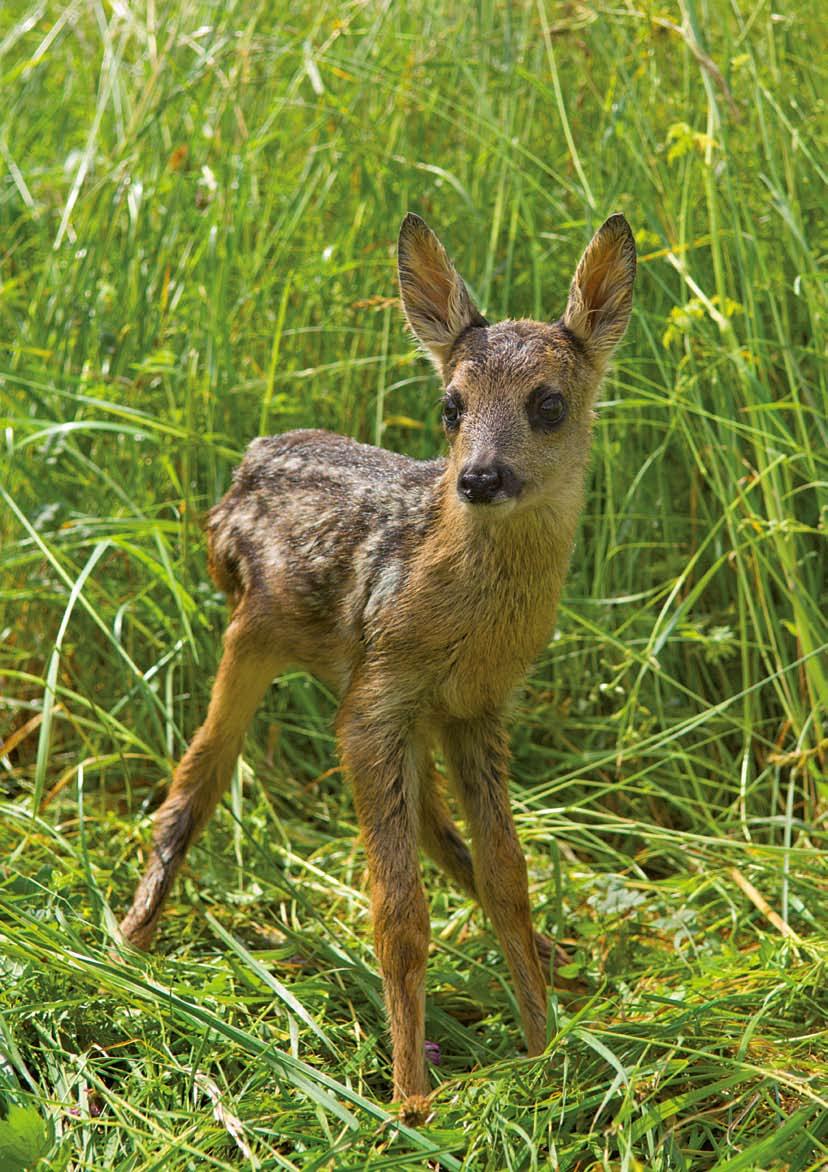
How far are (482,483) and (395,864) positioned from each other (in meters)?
1.00

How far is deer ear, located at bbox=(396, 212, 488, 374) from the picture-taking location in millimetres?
3926

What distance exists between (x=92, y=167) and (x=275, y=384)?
1397 millimetres

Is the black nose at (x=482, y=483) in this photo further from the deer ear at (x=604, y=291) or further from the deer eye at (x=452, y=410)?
the deer ear at (x=604, y=291)

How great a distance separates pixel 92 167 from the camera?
599 cm

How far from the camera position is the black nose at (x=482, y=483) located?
3324mm

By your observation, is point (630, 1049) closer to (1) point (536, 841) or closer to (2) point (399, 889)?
(2) point (399, 889)

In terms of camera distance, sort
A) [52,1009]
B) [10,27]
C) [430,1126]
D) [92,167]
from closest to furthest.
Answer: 1. [430,1126]
2. [52,1009]
3. [92,167]
4. [10,27]

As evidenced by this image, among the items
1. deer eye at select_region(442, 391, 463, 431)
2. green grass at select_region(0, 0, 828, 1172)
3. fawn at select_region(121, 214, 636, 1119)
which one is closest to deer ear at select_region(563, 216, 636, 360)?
fawn at select_region(121, 214, 636, 1119)

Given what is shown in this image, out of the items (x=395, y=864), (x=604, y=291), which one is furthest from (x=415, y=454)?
(x=395, y=864)

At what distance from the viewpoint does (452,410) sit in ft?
12.1

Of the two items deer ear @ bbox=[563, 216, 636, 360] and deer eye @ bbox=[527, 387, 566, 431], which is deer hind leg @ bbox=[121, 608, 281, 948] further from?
deer ear @ bbox=[563, 216, 636, 360]

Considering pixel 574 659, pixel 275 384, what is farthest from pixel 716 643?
pixel 275 384

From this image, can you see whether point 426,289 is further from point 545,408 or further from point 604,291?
point 545,408

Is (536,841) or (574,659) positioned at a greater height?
(574,659)
